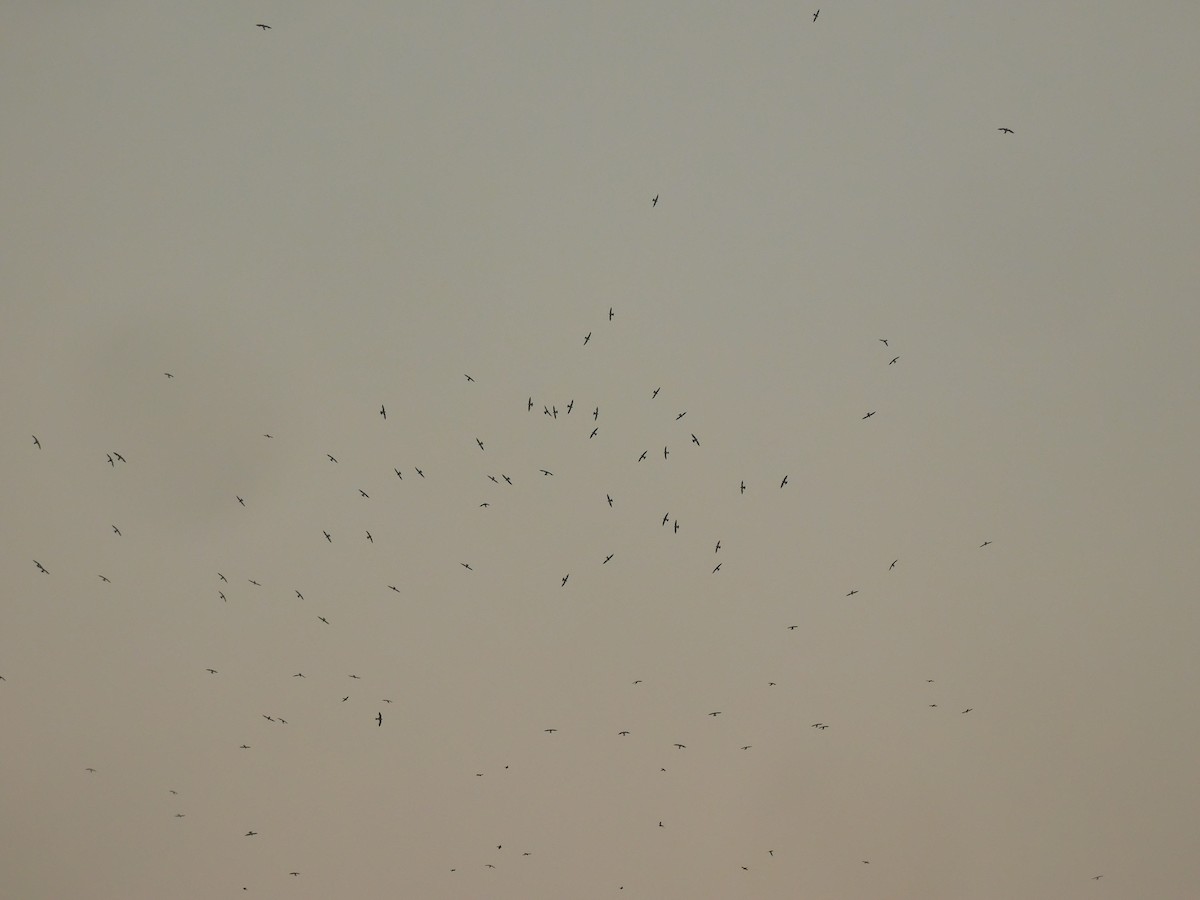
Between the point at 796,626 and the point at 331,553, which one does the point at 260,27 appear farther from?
the point at 796,626

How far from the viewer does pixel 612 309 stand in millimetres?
6363

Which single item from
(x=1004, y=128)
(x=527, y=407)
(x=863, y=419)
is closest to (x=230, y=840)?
(x=527, y=407)

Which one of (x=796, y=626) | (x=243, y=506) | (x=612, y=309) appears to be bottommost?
Result: (x=796, y=626)

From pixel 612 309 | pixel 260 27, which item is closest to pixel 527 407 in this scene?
pixel 612 309

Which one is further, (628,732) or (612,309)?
(628,732)

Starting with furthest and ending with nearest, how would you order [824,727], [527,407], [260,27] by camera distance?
[824,727] → [527,407] → [260,27]

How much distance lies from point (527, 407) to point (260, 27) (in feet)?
9.40

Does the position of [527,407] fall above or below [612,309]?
below

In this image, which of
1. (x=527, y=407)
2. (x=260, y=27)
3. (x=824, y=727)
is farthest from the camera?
(x=824, y=727)

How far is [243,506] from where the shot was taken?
21.4ft

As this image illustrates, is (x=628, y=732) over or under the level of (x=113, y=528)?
under

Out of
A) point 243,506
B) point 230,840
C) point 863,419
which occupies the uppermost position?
point 863,419

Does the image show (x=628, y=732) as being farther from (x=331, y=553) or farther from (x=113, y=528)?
(x=113, y=528)

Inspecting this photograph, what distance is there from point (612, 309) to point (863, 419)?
1819 millimetres
